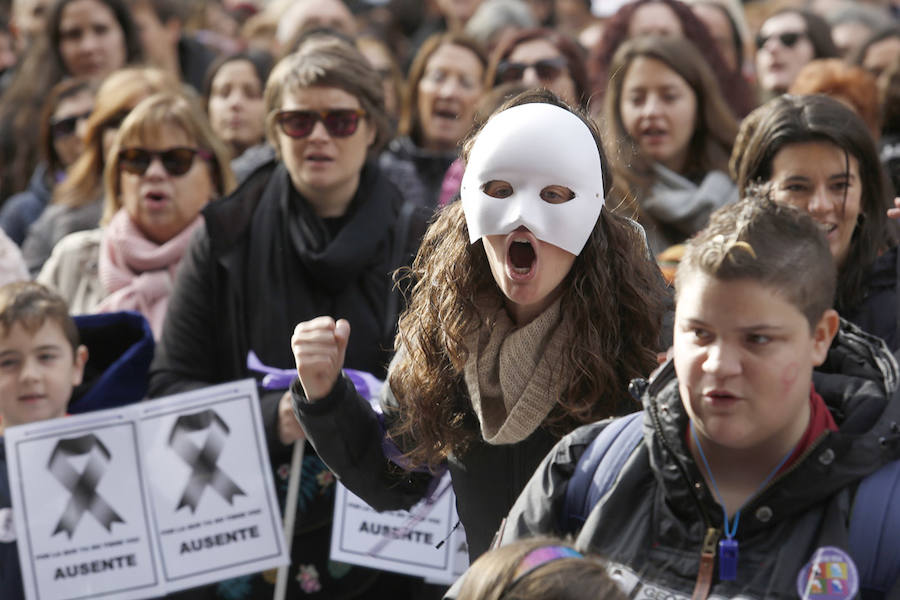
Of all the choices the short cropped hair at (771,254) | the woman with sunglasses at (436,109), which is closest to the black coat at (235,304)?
the woman with sunglasses at (436,109)

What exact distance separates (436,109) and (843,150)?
2.99m

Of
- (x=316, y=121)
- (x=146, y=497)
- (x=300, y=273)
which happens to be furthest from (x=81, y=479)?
(x=316, y=121)

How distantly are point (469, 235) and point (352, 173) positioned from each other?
1.47 m

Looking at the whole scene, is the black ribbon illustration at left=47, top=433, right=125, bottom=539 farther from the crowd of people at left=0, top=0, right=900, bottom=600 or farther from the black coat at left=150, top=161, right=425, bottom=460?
the black coat at left=150, top=161, right=425, bottom=460

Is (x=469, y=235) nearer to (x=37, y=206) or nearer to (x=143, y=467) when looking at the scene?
(x=143, y=467)

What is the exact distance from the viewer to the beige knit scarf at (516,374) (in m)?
3.00

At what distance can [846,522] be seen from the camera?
7.73 feet

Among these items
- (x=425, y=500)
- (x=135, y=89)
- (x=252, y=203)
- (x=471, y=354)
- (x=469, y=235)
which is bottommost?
(x=425, y=500)

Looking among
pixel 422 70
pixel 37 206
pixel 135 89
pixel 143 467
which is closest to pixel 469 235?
pixel 143 467

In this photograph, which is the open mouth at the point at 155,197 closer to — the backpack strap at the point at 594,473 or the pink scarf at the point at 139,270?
the pink scarf at the point at 139,270

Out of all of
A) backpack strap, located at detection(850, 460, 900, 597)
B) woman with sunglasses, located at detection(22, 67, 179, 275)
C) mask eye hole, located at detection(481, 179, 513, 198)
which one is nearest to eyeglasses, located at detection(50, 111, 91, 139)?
woman with sunglasses, located at detection(22, 67, 179, 275)

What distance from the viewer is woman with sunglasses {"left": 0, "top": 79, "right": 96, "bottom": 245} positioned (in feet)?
21.5

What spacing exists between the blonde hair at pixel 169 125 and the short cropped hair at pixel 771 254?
3053 mm

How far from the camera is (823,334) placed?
8.39 ft
